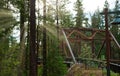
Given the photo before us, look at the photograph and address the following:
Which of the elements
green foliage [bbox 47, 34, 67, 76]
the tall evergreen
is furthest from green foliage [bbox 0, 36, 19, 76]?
the tall evergreen

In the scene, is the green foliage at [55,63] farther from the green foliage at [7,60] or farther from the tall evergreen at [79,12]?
the tall evergreen at [79,12]

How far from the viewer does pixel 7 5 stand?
26688mm

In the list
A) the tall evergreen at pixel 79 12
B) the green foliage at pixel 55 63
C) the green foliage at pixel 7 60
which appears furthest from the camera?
the tall evergreen at pixel 79 12

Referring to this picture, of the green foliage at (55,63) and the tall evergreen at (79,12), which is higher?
the tall evergreen at (79,12)

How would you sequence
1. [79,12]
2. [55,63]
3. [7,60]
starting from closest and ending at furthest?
[7,60] < [55,63] < [79,12]

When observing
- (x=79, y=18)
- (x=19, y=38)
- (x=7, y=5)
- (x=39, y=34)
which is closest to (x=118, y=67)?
(x=39, y=34)

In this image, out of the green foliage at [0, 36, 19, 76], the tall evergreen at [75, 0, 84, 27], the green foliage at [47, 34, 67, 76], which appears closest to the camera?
the green foliage at [0, 36, 19, 76]

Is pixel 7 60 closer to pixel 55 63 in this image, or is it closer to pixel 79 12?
pixel 55 63

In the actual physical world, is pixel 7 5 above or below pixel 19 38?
above

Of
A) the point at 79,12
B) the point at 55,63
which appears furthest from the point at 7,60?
the point at 79,12

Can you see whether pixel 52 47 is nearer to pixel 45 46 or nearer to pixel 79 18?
pixel 45 46

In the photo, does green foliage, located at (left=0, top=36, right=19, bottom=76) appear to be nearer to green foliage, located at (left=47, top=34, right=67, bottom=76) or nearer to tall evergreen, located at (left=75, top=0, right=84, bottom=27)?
green foliage, located at (left=47, top=34, right=67, bottom=76)

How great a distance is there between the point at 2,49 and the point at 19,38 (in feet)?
13.7

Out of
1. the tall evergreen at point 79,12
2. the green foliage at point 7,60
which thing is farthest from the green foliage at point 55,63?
the tall evergreen at point 79,12
